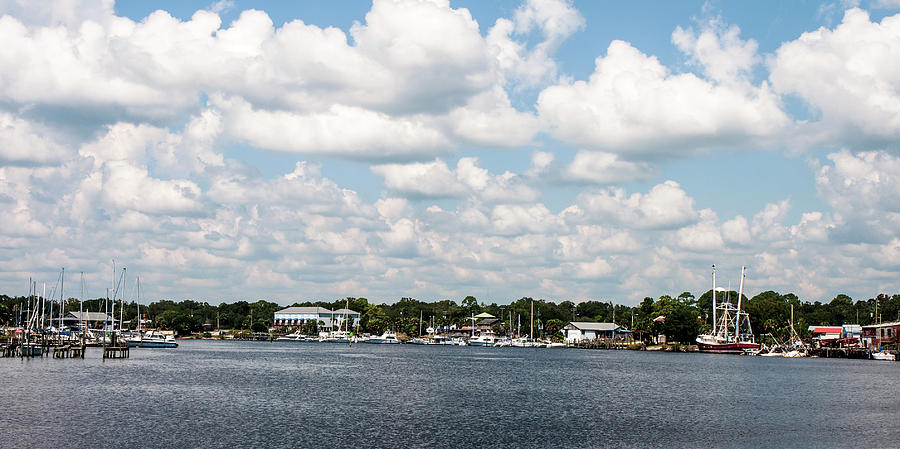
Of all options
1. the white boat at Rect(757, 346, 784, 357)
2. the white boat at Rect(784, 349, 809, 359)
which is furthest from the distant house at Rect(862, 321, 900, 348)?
the white boat at Rect(757, 346, 784, 357)

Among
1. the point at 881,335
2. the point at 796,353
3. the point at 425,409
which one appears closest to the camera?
the point at 425,409

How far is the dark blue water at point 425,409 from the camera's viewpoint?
50.5m

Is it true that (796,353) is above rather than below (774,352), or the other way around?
below

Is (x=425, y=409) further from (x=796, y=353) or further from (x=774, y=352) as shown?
(x=796, y=353)

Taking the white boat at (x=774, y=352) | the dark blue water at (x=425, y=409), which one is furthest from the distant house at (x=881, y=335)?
the dark blue water at (x=425, y=409)

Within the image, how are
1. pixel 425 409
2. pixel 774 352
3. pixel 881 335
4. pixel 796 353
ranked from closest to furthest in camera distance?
pixel 425 409 < pixel 881 335 < pixel 796 353 < pixel 774 352

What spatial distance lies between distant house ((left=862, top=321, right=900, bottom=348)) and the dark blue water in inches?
3340

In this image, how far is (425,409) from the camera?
2635 inches

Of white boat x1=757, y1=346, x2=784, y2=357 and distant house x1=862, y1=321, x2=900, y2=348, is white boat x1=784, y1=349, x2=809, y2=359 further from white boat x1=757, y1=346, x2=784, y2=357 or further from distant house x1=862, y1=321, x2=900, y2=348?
distant house x1=862, y1=321, x2=900, y2=348

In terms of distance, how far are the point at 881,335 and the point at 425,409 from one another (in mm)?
165655

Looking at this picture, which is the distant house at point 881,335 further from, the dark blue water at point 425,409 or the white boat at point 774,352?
the dark blue water at point 425,409

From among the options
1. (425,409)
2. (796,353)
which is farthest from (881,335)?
(425,409)

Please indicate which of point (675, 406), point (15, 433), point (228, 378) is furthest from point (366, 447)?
point (228, 378)

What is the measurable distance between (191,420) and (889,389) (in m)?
81.2
